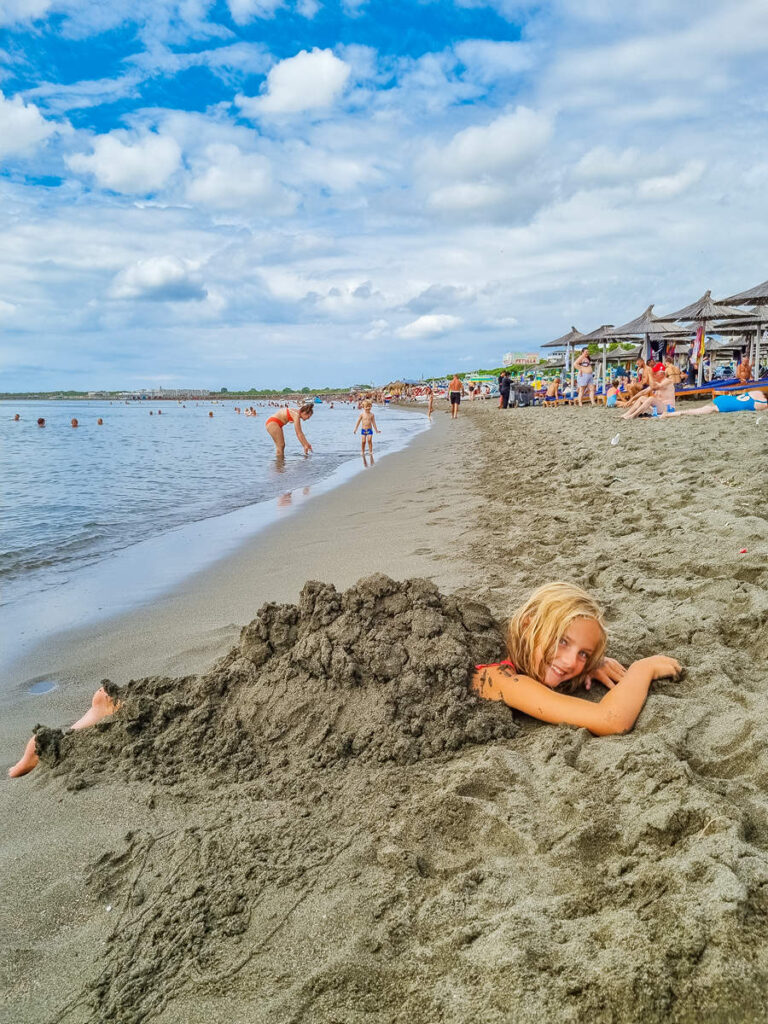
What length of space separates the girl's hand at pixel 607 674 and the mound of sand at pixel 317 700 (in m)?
0.42

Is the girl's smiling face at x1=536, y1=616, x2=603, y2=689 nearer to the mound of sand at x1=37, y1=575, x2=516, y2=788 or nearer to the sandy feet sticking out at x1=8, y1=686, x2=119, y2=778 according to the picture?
the mound of sand at x1=37, y1=575, x2=516, y2=788

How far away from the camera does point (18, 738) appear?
3145 mm

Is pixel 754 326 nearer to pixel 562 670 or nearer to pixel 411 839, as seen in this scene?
pixel 562 670

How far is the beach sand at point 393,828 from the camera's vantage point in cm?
142

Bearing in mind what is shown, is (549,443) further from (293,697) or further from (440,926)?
(440,926)

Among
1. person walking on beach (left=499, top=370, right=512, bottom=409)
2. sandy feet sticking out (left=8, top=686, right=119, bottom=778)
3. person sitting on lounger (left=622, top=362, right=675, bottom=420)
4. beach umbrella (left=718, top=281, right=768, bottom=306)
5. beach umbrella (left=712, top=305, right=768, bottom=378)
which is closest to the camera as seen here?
sandy feet sticking out (left=8, top=686, right=119, bottom=778)

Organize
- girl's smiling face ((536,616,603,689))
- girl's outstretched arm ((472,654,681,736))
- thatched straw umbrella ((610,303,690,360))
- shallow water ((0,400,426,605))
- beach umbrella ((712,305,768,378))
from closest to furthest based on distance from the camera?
girl's outstretched arm ((472,654,681,736))
girl's smiling face ((536,616,603,689))
shallow water ((0,400,426,605))
beach umbrella ((712,305,768,378))
thatched straw umbrella ((610,303,690,360))

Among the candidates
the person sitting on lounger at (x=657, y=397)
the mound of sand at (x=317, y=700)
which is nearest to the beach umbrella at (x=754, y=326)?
the person sitting on lounger at (x=657, y=397)

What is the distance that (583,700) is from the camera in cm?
254

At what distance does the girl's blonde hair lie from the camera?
265 cm

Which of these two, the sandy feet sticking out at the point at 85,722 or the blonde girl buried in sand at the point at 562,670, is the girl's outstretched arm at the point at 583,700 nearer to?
the blonde girl buried in sand at the point at 562,670

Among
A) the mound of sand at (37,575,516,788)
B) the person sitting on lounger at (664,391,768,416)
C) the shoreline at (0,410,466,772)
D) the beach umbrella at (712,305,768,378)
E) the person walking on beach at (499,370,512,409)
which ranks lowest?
the shoreline at (0,410,466,772)

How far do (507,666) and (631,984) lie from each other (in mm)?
1497

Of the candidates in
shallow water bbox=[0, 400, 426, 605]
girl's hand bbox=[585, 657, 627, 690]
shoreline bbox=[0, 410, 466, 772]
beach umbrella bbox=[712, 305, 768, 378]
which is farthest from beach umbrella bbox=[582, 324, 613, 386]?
girl's hand bbox=[585, 657, 627, 690]
